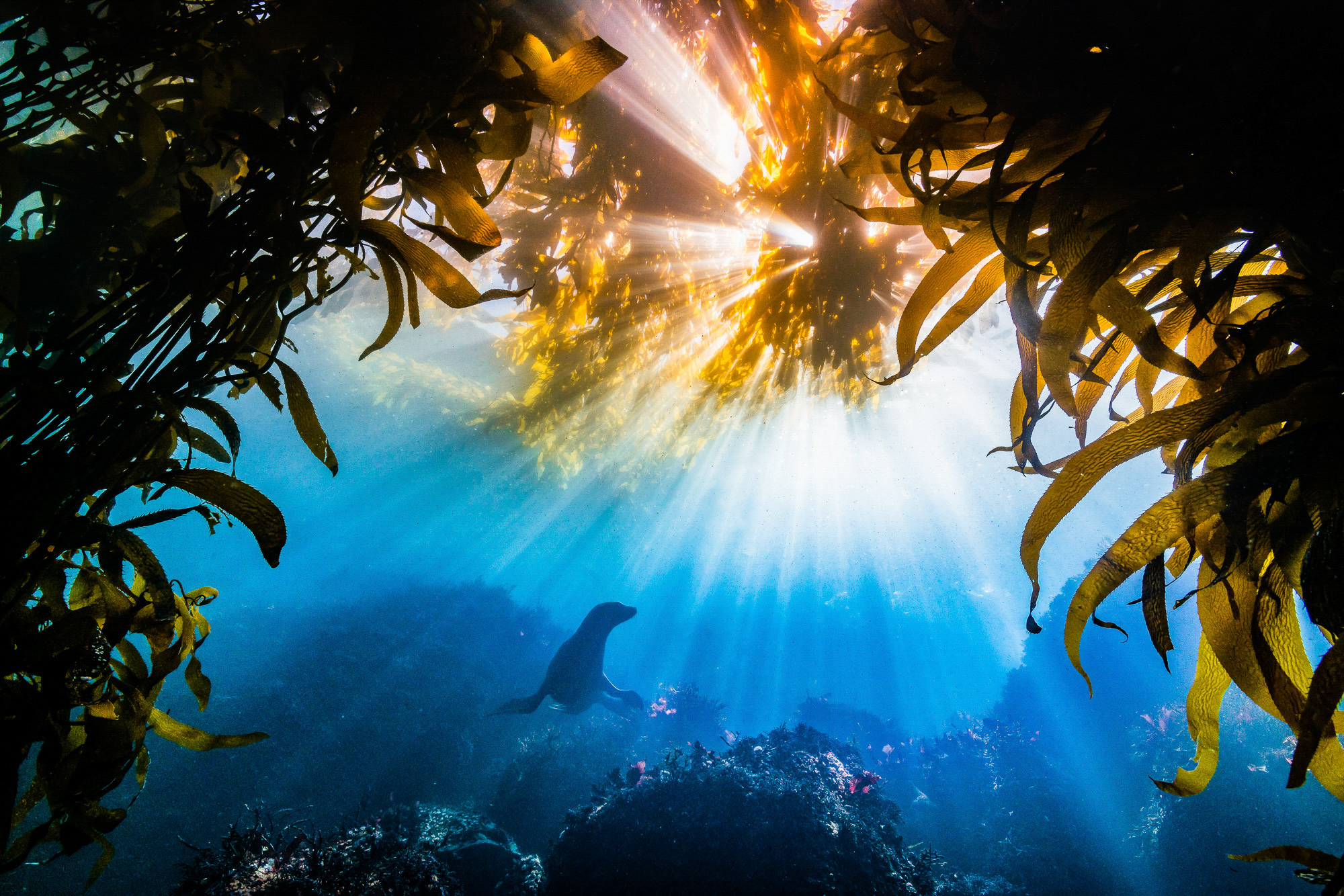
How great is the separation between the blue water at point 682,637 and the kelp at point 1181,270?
361 centimetres

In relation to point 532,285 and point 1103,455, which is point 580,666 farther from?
point 1103,455

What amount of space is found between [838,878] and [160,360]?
276 inches

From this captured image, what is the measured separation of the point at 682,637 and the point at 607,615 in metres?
27.9

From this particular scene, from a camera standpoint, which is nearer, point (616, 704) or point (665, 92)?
point (665, 92)

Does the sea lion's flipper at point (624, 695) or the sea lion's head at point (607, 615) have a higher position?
the sea lion's head at point (607, 615)

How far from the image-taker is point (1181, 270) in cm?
78

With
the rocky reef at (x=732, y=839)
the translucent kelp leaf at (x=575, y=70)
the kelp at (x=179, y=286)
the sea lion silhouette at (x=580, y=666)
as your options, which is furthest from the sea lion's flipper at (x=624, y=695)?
the translucent kelp leaf at (x=575, y=70)

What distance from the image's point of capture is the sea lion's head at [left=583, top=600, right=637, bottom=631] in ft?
31.9

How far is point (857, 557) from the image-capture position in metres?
37.4

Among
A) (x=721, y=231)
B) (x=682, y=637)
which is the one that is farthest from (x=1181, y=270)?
(x=682, y=637)

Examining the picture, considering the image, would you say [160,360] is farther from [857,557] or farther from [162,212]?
[857,557]

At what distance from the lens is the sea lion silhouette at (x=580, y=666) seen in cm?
951

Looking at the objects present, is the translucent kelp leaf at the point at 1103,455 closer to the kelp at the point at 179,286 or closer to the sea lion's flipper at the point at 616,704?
the kelp at the point at 179,286

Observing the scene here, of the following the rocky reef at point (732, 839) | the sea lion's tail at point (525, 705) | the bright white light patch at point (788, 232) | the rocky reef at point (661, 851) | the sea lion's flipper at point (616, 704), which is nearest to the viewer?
the bright white light patch at point (788, 232)
